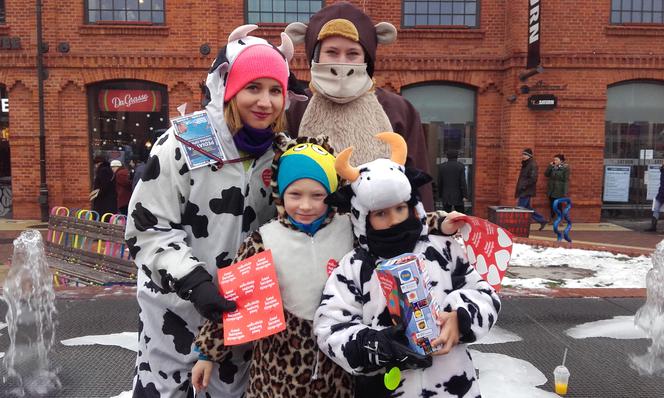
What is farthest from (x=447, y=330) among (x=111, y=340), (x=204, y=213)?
(x=111, y=340)

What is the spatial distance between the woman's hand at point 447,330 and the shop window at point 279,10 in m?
11.7

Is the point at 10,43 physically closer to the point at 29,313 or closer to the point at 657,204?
the point at 29,313

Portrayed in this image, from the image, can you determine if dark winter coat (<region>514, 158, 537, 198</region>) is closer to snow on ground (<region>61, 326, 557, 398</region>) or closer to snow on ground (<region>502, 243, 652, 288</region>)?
snow on ground (<region>502, 243, 652, 288</region>)

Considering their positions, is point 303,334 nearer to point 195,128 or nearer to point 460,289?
point 460,289

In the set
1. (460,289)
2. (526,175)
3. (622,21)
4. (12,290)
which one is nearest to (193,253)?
(460,289)

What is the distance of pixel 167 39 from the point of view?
12352mm

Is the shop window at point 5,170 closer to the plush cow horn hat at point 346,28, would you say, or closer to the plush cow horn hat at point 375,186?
the plush cow horn hat at point 346,28

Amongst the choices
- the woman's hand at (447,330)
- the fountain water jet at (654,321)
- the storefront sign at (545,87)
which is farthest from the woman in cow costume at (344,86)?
the storefront sign at (545,87)

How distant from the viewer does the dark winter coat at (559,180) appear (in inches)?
466

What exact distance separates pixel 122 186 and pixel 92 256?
335cm

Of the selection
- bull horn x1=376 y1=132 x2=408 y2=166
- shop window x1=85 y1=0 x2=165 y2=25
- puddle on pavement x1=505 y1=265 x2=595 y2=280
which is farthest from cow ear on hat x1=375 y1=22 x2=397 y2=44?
shop window x1=85 y1=0 x2=165 y2=25

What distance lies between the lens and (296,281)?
2031 mm

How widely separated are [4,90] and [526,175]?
39.4ft

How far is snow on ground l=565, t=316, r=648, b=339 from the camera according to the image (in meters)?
4.81
